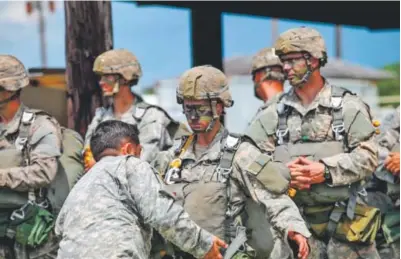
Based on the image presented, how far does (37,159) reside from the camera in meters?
6.71

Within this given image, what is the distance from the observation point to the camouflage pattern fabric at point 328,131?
598 cm

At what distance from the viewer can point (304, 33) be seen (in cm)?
621

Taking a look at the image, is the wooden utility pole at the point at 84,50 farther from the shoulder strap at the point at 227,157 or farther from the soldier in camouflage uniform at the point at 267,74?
the shoulder strap at the point at 227,157

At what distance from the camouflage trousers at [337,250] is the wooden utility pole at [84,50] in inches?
124

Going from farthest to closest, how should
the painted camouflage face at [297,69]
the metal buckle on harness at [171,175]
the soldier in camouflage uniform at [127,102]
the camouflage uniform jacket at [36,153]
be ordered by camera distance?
1. the soldier in camouflage uniform at [127,102]
2. the camouflage uniform jacket at [36,153]
3. the painted camouflage face at [297,69]
4. the metal buckle on harness at [171,175]

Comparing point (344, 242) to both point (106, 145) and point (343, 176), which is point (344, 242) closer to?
point (343, 176)

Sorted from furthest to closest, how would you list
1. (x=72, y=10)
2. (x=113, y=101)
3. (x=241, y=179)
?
(x=72, y=10), (x=113, y=101), (x=241, y=179)

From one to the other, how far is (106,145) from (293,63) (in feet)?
4.88

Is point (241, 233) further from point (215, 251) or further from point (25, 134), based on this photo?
point (25, 134)

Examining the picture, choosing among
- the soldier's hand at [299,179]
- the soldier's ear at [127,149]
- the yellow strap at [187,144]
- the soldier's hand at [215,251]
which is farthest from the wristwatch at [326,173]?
the soldier's ear at [127,149]

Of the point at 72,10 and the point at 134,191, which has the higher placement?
the point at 72,10

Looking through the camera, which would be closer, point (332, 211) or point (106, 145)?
point (106, 145)

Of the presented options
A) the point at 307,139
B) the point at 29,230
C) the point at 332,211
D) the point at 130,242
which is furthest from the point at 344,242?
the point at 29,230

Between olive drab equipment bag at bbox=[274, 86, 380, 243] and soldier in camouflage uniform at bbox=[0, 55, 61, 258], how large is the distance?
1.70m
